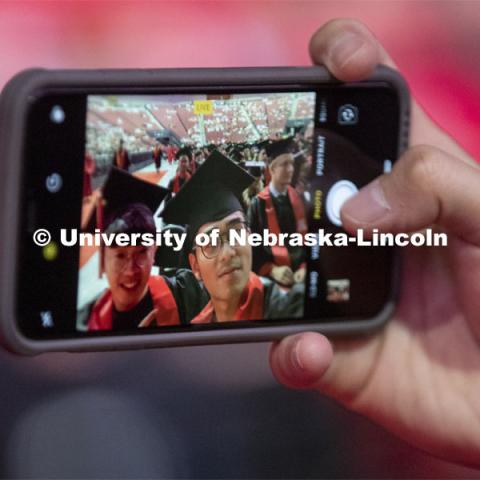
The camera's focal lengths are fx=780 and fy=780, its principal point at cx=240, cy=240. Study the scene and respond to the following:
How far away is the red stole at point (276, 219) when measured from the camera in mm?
588

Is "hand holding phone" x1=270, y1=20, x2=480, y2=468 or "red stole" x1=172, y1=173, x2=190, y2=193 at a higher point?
"red stole" x1=172, y1=173, x2=190, y2=193

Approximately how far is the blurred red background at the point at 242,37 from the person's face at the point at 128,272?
0.33 meters

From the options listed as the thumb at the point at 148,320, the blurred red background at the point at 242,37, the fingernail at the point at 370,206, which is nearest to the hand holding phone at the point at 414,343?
the fingernail at the point at 370,206

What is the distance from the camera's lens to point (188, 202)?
22.3 inches

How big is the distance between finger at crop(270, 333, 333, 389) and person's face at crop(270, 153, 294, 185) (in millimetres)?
119

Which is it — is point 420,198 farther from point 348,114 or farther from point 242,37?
point 242,37

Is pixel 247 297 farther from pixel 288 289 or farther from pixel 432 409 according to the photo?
pixel 432 409

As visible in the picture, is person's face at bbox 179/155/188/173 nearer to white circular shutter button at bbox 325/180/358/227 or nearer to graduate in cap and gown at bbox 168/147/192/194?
graduate in cap and gown at bbox 168/147/192/194

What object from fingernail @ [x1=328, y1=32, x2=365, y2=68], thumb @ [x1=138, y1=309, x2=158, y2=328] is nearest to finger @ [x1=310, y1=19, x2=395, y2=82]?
fingernail @ [x1=328, y1=32, x2=365, y2=68]

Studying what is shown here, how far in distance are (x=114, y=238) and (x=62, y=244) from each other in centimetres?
4

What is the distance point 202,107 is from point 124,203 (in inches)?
3.5

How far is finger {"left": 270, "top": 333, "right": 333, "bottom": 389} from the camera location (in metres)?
0.58

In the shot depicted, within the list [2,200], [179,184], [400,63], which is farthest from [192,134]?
[400,63]

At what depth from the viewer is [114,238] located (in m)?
0.55
